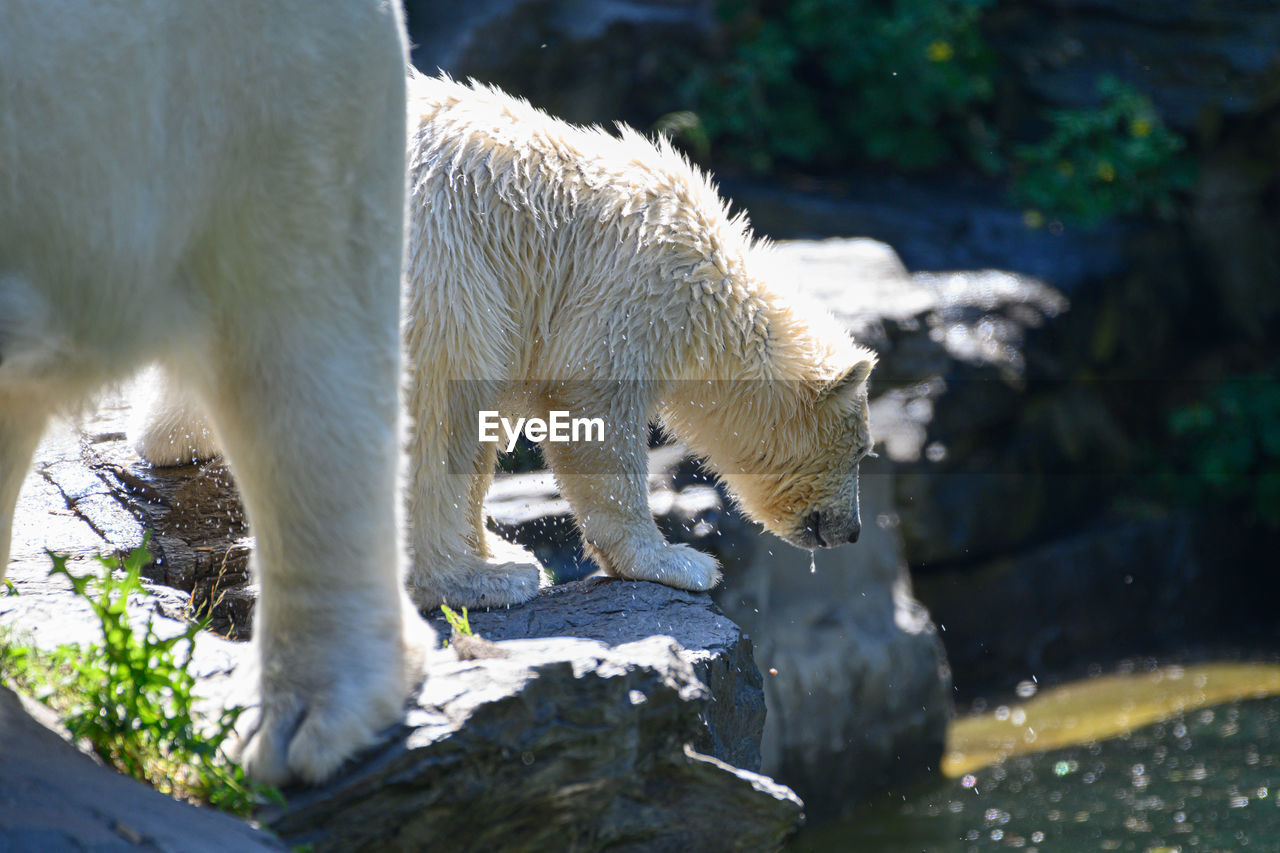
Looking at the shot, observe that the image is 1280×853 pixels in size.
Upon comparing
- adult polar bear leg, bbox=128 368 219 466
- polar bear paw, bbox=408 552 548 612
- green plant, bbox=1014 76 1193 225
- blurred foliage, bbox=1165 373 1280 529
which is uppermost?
green plant, bbox=1014 76 1193 225

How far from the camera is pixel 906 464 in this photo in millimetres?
6828

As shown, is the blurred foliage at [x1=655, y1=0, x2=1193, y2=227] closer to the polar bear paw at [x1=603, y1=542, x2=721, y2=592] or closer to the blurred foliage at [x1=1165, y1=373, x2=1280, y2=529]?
the blurred foliage at [x1=1165, y1=373, x2=1280, y2=529]

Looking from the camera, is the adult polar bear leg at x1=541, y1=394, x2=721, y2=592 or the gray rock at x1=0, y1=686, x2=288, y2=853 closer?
the gray rock at x1=0, y1=686, x2=288, y2=853

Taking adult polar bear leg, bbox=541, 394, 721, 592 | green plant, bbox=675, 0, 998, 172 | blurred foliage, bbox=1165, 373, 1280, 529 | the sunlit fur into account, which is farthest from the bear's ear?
green plant, bbox=675, 0, 998, 172

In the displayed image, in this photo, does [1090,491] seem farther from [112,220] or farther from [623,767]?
[112,220]

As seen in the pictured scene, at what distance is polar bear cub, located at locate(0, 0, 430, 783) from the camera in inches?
68.7

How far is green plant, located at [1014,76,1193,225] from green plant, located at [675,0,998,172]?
0.61m

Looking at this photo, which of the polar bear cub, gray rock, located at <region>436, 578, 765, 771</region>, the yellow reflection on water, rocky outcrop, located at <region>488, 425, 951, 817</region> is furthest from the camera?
the yellow reflection on water

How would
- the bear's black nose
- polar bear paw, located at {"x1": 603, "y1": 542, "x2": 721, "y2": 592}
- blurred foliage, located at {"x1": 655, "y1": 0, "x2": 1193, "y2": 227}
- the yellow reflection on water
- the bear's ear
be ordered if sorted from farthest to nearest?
blurred foliage, located at {"x1": 655, "y1": 0, "x2": 1193, "y2": 227}
the yellow reflection on water
the bear's black nose
the bear's ear
polar bear paw, located at {"x1": 603, "y1": 542, "x2": 721, "y2": 592}

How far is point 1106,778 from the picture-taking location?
6.01 meters

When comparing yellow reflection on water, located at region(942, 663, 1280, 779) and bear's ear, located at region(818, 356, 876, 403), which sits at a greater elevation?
bear's ear, located at region(818, 356, 876, 403)

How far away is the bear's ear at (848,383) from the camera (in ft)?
12.7

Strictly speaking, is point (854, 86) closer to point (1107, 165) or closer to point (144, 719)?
point (1107, 165)

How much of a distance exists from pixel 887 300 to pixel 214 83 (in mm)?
5071
